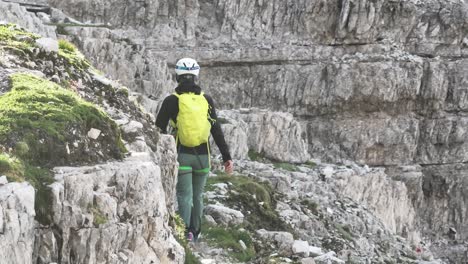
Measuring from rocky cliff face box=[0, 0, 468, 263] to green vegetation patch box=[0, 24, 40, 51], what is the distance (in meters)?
40.7

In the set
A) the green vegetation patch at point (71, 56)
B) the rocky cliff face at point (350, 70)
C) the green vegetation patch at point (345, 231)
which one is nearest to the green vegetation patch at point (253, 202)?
the green vegetation patch at point (345, 231)

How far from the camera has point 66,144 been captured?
24.5 ft

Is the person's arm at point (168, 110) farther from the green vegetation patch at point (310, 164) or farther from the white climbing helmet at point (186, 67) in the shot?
the green vegetation patch at point (310, 164)

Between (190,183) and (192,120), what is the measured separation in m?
1.01

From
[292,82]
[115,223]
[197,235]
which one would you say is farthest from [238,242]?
[292,82]

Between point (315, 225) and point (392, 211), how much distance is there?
2406 centimetres

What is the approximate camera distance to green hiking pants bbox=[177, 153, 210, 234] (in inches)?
403

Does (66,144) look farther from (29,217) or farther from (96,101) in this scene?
(96,101)

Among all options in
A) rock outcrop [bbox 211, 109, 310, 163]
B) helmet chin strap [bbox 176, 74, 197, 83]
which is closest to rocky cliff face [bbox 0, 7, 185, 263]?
helmet chin strap [bbox 176, 74, 197, 83]

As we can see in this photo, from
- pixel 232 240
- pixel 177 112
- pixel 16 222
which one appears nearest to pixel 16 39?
pixel 177 112

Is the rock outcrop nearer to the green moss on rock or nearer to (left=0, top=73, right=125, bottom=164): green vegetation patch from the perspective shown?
(left=0, top=73, right=125, bottom=164): green vegetation patch

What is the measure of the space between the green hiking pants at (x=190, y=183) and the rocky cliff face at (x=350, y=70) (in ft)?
134

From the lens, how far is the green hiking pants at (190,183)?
10234 mm

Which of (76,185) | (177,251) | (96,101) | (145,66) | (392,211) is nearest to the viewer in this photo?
(76,185)
